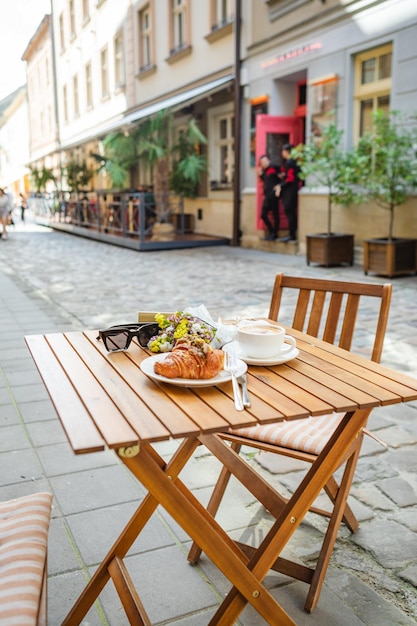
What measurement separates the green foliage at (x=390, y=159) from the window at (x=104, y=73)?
50.2 ft

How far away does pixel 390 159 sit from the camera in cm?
845

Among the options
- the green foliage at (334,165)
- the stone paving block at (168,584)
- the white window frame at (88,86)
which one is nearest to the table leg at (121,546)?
the stone paving block at (168,584)

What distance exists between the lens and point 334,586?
6.66 feet

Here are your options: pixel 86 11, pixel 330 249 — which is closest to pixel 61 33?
pixel 86 11

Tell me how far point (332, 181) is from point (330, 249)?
3.42 feet

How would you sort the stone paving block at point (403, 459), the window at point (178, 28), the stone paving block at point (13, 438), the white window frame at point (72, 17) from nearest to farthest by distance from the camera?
the stone paving block at point (403, 459) → the stone paving block at point (13, 438) → the window at point (178, 28) → the white window frame at point (72, 17)

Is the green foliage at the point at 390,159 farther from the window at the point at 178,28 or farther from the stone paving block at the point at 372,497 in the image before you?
the window at the point at 178,28

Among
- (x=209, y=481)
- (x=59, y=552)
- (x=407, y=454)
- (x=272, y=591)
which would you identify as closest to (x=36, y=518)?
(x=59, y=552)

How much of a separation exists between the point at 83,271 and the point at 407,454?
7776mm

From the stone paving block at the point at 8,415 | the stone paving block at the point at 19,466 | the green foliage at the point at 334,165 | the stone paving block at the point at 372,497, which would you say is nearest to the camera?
the stone paving block at the point at 372,497

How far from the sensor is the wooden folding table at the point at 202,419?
1431 millimetres

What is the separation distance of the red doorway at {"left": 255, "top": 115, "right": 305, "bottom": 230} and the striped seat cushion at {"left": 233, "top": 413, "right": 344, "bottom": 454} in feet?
34.9

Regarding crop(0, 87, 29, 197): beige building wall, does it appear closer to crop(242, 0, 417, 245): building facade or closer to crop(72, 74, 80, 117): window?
crop(72, 74, 80, 117): window

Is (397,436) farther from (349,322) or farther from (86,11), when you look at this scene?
(86,11)
